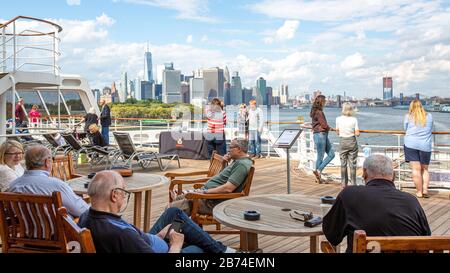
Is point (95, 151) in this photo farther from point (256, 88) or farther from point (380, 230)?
point (256, 88)

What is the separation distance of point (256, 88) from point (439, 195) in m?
23.5

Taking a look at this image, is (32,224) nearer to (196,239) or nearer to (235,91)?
(196,239)

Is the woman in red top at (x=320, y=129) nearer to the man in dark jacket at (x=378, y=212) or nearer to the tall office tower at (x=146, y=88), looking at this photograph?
the man in dark jacket at (x=378, y=212)

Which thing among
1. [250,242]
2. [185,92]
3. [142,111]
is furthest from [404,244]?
[185,92]

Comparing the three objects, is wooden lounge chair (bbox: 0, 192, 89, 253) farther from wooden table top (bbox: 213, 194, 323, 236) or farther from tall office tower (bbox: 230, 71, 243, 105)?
tall office tower (bbox: 230, 71, 243, 105)

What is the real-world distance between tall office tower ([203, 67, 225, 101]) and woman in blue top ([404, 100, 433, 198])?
23868mm

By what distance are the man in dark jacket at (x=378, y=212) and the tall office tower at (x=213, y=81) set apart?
1086 inches

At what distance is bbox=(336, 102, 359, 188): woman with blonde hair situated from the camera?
21.8 ft

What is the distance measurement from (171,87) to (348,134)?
3205 centimetres

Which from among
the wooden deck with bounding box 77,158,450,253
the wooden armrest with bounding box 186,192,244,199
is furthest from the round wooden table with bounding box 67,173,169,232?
the wooden deck with bounding box 77,158,450,253

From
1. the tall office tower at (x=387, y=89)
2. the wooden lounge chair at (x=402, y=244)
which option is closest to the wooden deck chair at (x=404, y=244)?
the wooden lounge chair at (x=402, y=244)

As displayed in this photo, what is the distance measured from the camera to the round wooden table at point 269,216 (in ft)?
8.49

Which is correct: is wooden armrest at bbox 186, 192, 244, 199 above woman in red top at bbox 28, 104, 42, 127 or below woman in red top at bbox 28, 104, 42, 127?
below
